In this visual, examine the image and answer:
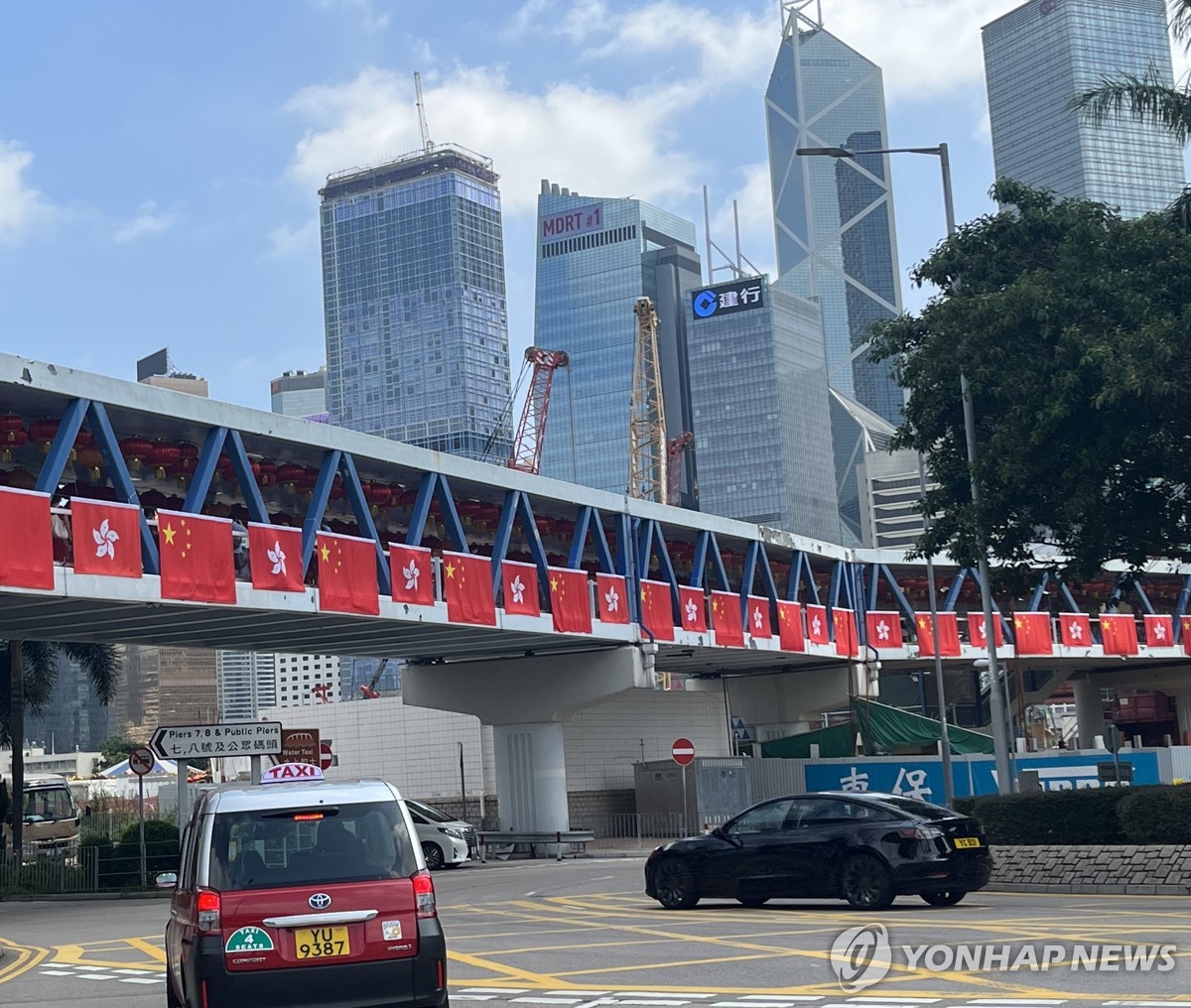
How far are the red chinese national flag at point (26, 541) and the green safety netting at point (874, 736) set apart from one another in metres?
27.6

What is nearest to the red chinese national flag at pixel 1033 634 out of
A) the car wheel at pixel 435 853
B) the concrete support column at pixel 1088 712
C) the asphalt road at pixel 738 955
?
the concrete support column at pixel 1088 712

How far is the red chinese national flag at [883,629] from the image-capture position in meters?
52.3

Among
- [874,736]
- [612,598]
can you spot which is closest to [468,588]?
[612,598]

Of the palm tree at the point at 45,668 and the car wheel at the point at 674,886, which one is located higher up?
the palm tree at the point at 45,668

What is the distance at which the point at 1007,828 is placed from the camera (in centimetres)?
2275

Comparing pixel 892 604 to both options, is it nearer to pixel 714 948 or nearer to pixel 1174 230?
pixel 1174 230

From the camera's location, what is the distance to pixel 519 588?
3572 centimetres

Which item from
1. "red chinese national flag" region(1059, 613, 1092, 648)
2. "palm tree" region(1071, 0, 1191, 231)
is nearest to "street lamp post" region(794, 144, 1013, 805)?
"palm tree" region(1071, 0, 1191, 231)

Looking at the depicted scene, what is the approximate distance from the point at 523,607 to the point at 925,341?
Answer: 1257cm

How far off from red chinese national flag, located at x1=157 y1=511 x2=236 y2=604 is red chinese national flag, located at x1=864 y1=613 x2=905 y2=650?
28961 mm

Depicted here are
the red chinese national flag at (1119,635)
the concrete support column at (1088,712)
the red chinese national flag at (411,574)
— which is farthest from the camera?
the concrete support column at (1088,712)

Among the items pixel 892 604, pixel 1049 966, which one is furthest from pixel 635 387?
pixel 1049 966

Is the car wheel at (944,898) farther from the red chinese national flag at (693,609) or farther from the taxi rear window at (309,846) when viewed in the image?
the red chinese national flag at (693,609)

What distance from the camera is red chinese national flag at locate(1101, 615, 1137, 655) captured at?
56938 mm
